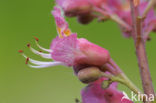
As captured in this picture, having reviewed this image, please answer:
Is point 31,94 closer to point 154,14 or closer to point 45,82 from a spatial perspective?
point 45,82

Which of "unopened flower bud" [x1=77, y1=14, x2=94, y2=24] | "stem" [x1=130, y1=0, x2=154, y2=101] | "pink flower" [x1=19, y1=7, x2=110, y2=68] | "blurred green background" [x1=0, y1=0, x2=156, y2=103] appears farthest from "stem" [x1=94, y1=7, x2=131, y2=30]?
"blurred green background" [x1=0, y1=0, x2=156, y2=103]

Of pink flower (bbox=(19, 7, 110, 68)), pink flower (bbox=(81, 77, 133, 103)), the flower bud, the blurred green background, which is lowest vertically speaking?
pink flower (bbox=(81, 77, 133, 103))

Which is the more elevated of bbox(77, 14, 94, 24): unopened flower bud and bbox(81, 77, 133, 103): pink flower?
bbox(77, 14, 94, 24): unopened flower bud

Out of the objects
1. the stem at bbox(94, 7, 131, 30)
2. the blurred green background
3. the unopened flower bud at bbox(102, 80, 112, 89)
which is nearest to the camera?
the unopened flower bud at bbox(102, 80, 112, 89)

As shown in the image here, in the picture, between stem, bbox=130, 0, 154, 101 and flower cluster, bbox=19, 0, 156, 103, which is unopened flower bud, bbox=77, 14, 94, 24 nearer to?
flower cluster, bbox=19, 0, 156, 103

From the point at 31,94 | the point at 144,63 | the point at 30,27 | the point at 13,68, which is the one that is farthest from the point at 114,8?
the point at 30,27

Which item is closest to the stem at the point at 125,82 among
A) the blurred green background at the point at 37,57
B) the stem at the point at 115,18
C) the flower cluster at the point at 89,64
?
the flower cluster at the point at 89,64

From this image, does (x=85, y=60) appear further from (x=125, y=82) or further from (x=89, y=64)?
(x=125, y=82)
